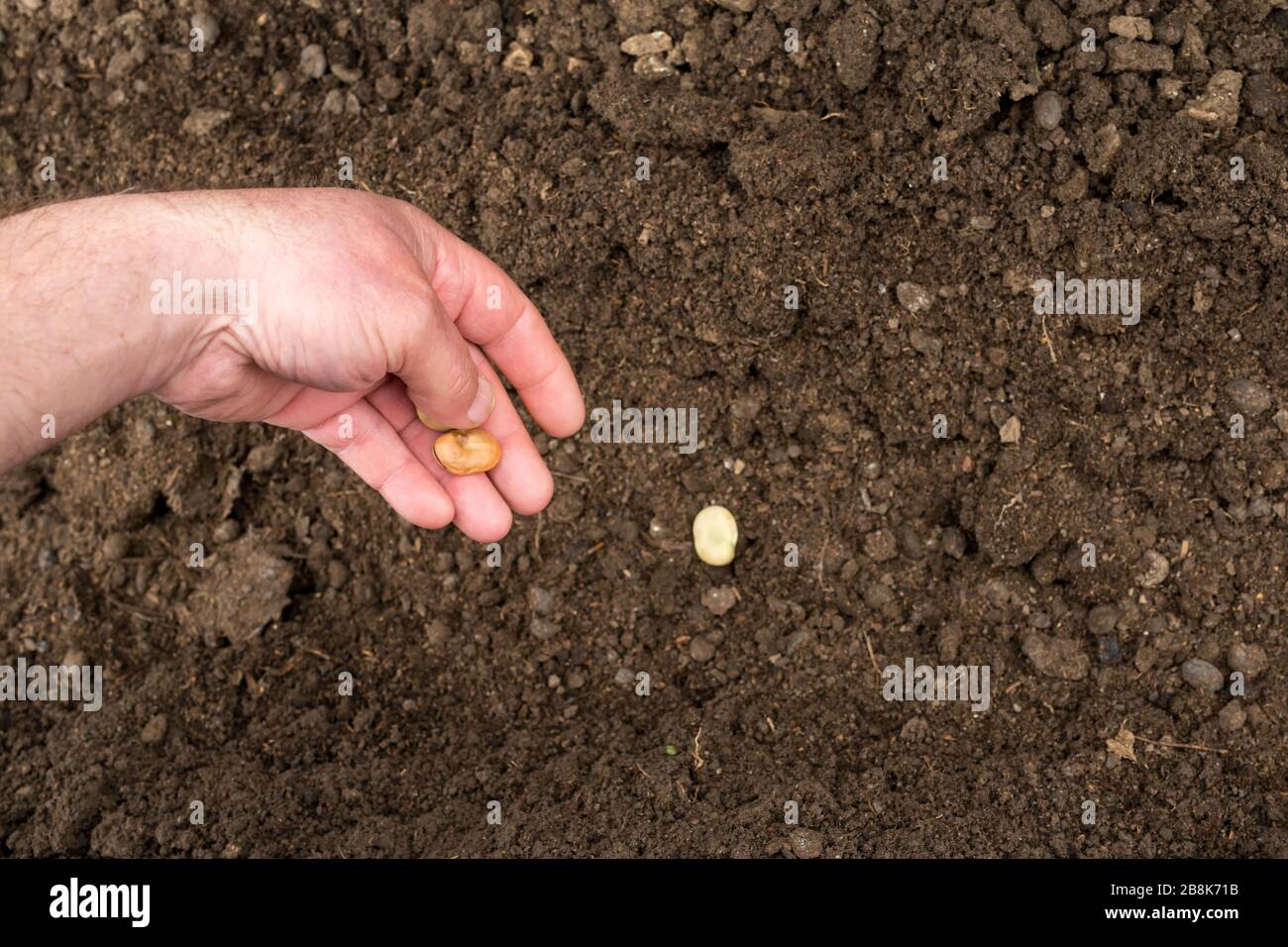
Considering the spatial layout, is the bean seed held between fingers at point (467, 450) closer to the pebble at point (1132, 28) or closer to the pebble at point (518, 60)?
the pebble at point (518, 60)

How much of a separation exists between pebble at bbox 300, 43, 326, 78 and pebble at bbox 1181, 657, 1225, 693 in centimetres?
324

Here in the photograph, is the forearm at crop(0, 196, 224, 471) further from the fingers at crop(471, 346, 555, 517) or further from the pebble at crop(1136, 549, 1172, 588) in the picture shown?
the pebble at crop(1136, 549, 1172, 588)

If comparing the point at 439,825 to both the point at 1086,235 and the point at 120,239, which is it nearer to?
the point at 120,239

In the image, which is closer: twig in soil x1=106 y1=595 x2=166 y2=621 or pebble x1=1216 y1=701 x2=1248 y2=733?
pebble x1=1216 y1=701 x2=1248 y2=733

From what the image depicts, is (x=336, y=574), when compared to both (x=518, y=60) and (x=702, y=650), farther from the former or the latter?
(x=518, y=60)

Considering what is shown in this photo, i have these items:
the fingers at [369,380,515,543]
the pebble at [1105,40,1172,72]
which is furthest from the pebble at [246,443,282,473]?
the pebble at [1105,40,1172,72]

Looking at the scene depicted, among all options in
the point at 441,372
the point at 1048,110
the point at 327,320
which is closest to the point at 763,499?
the point at 441,372

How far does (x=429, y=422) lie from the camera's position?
315cm

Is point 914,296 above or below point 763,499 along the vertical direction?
above

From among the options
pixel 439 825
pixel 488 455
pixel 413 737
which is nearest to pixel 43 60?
pixel 488 455

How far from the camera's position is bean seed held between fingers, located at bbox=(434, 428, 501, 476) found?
3.13 metres

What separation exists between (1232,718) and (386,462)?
7.95 ft

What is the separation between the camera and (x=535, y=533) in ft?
12.1

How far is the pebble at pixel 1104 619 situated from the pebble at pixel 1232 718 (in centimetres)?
36
